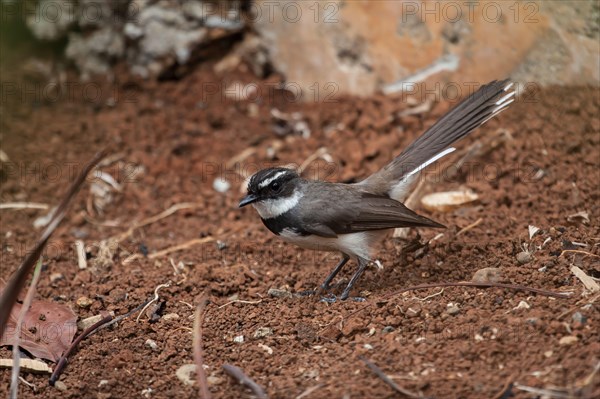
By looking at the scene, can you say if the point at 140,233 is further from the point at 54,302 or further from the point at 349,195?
the point at 349,195

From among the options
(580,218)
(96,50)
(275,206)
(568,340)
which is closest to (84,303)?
(275,206)

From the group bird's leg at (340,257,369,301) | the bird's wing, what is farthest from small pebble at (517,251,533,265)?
bird's leg at (340,257,369,301)

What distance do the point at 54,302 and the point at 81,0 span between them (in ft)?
15.6

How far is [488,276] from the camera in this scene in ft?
17.2

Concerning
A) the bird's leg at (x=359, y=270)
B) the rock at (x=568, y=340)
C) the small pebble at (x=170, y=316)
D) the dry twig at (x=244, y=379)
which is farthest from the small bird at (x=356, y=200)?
the rock at (x=568, y=340)

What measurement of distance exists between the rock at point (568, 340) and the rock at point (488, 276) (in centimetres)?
100

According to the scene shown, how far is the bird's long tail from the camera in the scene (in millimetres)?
6023

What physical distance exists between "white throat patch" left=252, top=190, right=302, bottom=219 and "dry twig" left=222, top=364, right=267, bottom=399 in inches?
61.3

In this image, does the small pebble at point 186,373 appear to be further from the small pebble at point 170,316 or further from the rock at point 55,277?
the rock at point 55,277

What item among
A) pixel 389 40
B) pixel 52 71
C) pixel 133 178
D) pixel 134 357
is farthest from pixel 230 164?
pixel 134 357

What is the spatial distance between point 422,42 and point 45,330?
4.57 m

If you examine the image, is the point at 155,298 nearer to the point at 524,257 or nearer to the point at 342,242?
the point at 342,242

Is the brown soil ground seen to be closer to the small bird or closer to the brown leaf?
the brown leaf

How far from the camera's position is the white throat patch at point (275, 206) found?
5848mm
